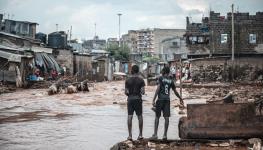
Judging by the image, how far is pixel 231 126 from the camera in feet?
28.9

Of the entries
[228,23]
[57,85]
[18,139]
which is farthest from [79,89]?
[228,23]

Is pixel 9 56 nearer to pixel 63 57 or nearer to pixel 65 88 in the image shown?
pixel 65 88

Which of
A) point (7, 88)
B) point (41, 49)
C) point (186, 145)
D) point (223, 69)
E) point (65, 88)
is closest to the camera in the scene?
point (186, 145)

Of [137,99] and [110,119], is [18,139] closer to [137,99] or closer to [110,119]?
[137,99]

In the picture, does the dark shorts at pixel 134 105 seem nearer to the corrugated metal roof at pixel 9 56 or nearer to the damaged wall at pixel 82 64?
the corrugated metal roof at pixel 9 56

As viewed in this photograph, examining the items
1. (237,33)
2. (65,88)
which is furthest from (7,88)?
Answer: (237,33)

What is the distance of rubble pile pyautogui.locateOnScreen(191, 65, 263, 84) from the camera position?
38.8 metres

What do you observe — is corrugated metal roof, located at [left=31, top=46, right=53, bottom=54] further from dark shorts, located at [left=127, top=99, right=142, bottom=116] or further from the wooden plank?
dark shorts, located at [left=127, top=99, right=142, bottom=116]

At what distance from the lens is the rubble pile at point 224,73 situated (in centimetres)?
3881

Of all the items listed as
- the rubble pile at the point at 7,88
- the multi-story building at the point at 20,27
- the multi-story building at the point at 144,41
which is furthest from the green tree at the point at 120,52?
the rubble pile at the point at 7,88

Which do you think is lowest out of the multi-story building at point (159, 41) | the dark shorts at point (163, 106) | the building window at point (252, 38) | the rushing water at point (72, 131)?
the rushing water at point (72, 131)

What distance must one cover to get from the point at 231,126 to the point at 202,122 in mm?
619

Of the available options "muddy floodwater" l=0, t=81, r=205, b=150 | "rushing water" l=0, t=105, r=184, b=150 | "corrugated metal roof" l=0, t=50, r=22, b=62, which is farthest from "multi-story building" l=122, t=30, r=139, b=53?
"rushing water" l=0, t=105, r=184, b=150

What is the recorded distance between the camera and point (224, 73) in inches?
1566
